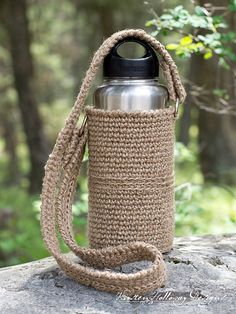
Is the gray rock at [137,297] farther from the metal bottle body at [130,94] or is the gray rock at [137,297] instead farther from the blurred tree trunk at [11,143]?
the blurred tree trunk at [11,143]

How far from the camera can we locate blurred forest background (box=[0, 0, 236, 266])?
200 cm

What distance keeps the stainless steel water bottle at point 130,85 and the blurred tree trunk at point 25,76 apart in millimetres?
3870

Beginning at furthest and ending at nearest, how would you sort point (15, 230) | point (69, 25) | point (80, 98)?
point (69, 25), point (15, 230), point (80, 98)

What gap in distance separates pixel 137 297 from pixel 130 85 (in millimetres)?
479

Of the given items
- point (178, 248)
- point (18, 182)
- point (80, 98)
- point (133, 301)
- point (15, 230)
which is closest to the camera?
point (133, 301)

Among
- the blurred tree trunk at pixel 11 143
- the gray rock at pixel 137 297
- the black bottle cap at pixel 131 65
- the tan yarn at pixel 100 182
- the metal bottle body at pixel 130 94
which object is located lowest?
the blurred tree trunk at pixel 11 143

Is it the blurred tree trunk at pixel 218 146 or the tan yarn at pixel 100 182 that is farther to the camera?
the blurred tree trunk at pixel 218 146

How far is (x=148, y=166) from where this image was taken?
128 cm

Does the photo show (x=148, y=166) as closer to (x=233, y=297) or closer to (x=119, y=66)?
(x=119, y=66)

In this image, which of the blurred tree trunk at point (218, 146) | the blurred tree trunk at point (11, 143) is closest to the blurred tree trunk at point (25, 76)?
the blurred tree trunk at point (218, 146)

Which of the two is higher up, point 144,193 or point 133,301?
point 144,193

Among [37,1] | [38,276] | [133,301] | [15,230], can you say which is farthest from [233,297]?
[37,1]

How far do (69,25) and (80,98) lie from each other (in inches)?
287

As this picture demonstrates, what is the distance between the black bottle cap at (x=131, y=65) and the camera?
125 cm
